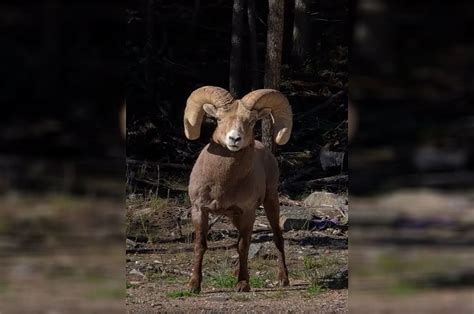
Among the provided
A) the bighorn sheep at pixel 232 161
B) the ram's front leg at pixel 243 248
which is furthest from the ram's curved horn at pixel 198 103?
the ram's front leg at pixel 243 248

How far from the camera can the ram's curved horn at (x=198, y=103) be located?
6188 millimetres

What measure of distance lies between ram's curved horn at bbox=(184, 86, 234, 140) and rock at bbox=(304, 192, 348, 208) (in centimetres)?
105

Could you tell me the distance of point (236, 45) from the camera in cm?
645

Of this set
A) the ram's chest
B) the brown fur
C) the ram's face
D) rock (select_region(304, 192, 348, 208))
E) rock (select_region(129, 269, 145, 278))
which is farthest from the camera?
rock (select_region(304, 192, 348, 208))

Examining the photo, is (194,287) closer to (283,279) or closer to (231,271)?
(231,271)

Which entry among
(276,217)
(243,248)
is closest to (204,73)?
(276,217)

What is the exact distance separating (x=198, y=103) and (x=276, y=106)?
1.74 feet

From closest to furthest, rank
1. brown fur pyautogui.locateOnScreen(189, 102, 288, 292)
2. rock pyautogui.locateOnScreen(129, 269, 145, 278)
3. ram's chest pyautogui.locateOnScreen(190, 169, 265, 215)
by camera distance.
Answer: brown fur pyautogui.locateOnScreen(189, 102, 288, 292), ram's chest pyautogui.locateOnScreen(190, 169, 265, 215), rock pyautogui.locateOnScreen(129, 269, 145, 278)

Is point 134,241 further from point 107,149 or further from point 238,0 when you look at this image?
point 107,149

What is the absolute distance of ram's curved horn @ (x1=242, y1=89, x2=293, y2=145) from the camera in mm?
6180

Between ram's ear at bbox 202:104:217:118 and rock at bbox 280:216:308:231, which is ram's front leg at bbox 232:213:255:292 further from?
ram's ear at bbox 202:104:217:118

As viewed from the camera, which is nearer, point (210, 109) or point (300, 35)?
point (210, 109)

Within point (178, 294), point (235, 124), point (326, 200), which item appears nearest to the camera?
point (235, 124)

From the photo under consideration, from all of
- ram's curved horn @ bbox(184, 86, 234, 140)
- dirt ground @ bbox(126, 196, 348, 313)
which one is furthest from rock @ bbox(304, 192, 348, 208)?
ram's curved horn @ bbox(184, 86, 234, 140)
